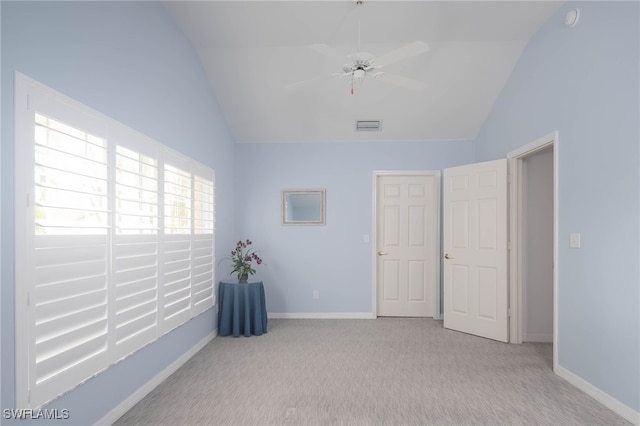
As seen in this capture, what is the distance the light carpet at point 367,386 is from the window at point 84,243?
59 cm

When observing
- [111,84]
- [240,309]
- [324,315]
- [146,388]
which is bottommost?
[324,315]

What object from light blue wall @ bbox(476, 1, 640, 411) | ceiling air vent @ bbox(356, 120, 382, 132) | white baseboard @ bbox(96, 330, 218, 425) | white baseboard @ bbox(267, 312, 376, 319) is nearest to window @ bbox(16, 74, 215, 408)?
white baseboard @ bbox(96, 330, 218, 425)

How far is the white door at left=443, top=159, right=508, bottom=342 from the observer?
4188mm

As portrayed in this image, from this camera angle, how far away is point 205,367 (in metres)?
3.33

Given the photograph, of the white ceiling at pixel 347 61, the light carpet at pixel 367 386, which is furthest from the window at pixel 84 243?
the white ceiling at pixel 347 61

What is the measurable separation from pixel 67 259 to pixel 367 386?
232cm

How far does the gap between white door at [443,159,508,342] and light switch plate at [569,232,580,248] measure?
110cm

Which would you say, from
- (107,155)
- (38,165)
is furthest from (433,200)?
(38,165)

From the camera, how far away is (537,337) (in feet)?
13.8

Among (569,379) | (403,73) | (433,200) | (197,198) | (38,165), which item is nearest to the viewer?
(38,165)

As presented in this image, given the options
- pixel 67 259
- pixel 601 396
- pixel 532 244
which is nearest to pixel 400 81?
pixel 532 244

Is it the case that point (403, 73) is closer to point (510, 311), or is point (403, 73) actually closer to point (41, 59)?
point (510, 311)

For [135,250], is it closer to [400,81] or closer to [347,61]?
[347,61]

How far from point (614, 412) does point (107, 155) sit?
389cm
